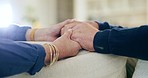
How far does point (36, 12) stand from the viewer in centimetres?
507

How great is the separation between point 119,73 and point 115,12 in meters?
3.87

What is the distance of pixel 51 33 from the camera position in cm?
86

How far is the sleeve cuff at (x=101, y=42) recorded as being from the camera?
666 mm

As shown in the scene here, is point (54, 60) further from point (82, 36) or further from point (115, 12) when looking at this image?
point (115, 12)

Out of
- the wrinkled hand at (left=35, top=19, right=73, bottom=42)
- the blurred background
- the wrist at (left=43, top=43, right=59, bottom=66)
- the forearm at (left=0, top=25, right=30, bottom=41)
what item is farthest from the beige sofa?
the blurred background

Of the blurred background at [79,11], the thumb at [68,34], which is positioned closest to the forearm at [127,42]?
the thumb at [68,34]

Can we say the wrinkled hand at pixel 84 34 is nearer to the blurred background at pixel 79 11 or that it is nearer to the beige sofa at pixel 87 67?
the beige sofa at pixel 87 67

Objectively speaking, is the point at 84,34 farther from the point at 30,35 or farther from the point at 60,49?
the point at 30,35

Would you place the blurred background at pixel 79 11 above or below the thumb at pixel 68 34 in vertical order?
below

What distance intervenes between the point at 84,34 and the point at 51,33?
15 cm

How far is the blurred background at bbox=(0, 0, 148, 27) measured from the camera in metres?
4.22

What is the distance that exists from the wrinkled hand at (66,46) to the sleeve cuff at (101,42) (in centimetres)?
6

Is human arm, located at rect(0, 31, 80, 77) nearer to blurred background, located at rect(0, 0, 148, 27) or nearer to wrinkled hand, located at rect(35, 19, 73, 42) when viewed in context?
wrinkled hand, located at rect(35, 19, 73, 42)

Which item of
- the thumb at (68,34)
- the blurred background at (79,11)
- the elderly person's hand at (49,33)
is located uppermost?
the thumb at (68,34)
